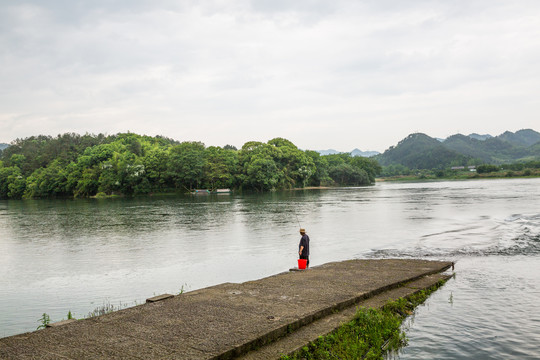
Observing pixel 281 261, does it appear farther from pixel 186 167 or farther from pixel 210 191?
pixel 210 191

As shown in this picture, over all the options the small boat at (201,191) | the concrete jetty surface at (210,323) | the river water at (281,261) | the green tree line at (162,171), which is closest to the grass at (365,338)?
the river water at (281,261)

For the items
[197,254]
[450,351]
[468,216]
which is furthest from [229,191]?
[450,351]

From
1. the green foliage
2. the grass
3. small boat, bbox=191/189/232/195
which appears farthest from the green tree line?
the grass

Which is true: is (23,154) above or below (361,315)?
above

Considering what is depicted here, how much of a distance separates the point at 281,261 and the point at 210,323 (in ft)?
36.7

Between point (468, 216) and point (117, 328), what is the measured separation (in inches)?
1372

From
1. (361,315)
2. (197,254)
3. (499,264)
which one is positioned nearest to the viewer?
(361,315)

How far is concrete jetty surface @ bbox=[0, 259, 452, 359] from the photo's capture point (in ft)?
22.7

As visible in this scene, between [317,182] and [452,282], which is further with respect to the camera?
[317,182]

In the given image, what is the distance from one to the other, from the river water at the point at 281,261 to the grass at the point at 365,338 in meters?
0.35

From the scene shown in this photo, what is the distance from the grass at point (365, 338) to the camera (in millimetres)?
7441

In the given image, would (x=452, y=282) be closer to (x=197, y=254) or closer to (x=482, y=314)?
(x=482, y=314)

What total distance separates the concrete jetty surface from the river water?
194 centimetres

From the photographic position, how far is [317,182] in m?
137
